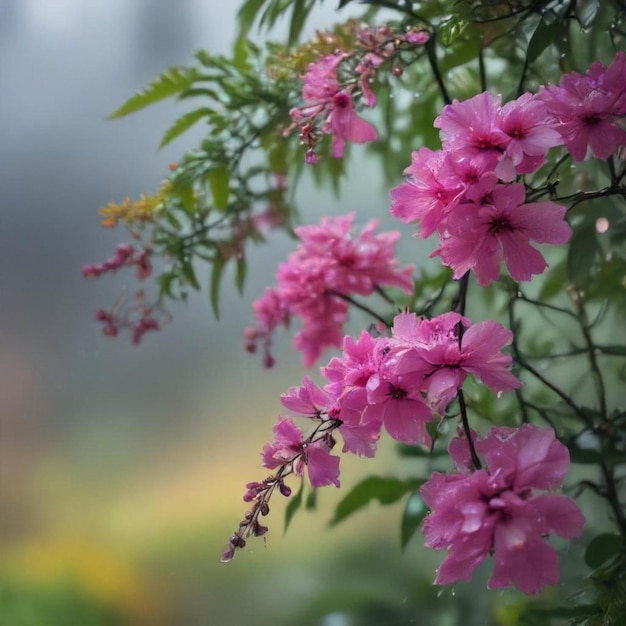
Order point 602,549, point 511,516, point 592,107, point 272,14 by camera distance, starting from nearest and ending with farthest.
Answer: point 511,516 < point 592,107 < point 602,549 < point 272,14

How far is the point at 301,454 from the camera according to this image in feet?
1.42

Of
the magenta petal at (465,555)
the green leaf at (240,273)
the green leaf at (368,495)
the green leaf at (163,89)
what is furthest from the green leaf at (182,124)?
the magenta petal at (465,555)

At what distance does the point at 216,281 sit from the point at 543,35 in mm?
372

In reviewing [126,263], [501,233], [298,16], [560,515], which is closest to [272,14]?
[298,16]

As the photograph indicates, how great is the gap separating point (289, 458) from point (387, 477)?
238mm

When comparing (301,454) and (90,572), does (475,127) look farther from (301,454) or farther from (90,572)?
(90,572)

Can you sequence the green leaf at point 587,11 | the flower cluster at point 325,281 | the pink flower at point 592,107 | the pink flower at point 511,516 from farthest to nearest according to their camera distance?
1. the flower cluster at point 325,281
2. the green leaf at point 587,11
3. the pink flower at point 592,107
4. the pink flower at point 511,516

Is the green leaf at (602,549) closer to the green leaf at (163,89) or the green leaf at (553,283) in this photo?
the green leaf at (553,283)

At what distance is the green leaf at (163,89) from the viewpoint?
0.72 m

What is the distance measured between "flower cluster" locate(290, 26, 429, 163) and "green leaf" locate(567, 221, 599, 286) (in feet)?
0.67

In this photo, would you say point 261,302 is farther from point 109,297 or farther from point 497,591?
point 497,591

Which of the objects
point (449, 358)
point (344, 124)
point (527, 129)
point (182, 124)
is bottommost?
point (449, 358)

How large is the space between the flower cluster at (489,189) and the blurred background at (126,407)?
0.28 m

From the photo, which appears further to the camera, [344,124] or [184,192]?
[184,192]
